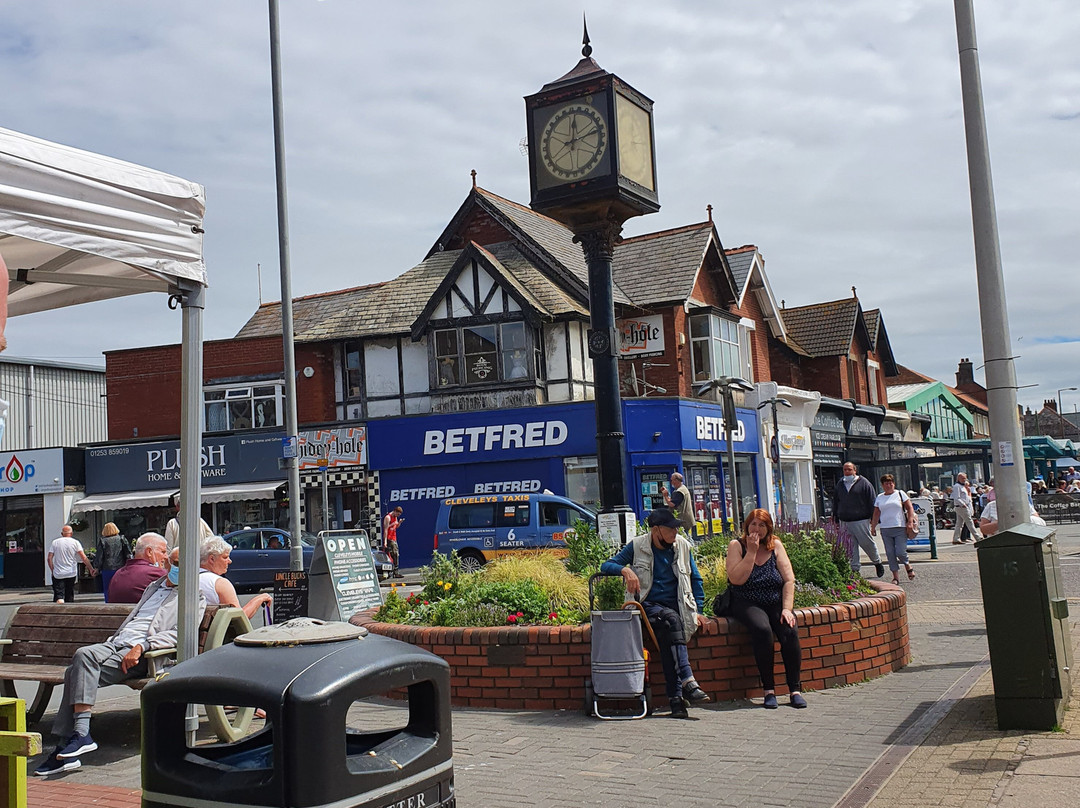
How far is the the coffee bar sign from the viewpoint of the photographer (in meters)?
30.0

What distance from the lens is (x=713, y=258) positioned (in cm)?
3353

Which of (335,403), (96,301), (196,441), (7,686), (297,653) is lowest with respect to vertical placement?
(7,686)

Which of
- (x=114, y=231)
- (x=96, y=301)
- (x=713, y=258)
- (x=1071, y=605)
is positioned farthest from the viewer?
(x=713, y=258)

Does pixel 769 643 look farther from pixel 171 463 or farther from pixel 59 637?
pixel 171 463

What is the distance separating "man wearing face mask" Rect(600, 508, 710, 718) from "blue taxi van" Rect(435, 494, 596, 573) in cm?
1320

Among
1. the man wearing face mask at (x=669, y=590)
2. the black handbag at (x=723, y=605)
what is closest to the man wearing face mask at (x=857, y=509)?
the black handbag at (x=723, y=605)

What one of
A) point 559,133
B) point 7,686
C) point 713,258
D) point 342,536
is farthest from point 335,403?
point 7,686

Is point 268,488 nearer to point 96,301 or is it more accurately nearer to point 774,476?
point 774,476

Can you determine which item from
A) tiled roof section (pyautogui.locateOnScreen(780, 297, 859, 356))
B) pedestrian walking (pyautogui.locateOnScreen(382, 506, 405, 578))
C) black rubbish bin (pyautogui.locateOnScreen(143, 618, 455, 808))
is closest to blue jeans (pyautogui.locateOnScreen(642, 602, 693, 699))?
black rubbish bin (pyautogui.locateOnScreen(143, 618, 455, 808))

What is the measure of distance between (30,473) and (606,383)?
26537 millimetres

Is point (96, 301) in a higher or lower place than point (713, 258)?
lower

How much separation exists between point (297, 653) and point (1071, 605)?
10758mm

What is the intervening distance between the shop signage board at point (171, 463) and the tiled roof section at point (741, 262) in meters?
15.6

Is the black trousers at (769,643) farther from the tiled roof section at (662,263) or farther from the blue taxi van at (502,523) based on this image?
the tiled roof section at (662,263)
